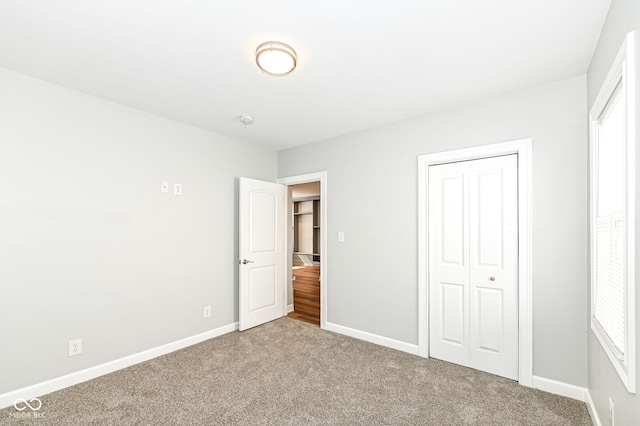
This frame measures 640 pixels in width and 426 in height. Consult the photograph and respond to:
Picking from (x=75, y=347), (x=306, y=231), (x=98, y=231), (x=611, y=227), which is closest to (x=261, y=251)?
(x=98, y=231)

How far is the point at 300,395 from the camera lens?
7.80 ft

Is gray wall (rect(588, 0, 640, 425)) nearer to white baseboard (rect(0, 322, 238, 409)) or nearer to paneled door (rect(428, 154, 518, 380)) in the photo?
paneled door (rect(428, 154, 518, 380))

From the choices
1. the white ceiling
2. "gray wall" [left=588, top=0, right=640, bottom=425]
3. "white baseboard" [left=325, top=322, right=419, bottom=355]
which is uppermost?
the white ceiling

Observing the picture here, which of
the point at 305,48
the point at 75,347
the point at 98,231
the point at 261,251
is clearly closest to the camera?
the point at 305,48

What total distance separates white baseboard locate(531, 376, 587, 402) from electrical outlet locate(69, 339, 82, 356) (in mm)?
3835

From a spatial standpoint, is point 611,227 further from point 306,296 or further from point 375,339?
point 306,296

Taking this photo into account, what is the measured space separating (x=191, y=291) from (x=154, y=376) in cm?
94

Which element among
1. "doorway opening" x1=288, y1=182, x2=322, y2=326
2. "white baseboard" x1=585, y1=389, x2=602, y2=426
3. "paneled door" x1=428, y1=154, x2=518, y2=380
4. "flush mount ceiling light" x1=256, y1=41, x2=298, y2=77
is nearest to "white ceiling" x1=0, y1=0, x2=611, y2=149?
"flush mount ceiling light" x1=256, y1=41, x2=298, y2=77

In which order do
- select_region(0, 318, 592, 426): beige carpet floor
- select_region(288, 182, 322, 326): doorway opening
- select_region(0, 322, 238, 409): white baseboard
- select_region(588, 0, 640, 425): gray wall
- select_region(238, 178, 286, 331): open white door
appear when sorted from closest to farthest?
select_region(588, 0, 640, 425): gray wall, select_region(0, 318, 592, 426): beige carpet floor, select_region(0, 322, 238, 409): white baseboard, select_region(238, 178, 286, 331): open white door, select_region(288, 182, 322, 326): doorway opening

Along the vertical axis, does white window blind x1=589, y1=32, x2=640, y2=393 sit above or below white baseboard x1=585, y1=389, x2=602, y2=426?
above

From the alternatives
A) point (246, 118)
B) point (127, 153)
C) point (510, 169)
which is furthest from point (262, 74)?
point (510, 169)

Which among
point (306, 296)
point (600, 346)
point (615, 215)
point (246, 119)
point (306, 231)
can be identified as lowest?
point (306, 296)

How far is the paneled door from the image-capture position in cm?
264

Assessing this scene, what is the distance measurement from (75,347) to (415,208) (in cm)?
337
